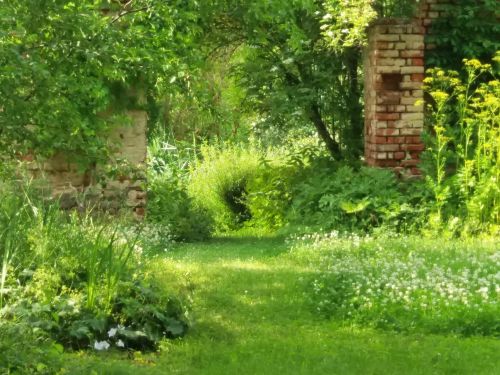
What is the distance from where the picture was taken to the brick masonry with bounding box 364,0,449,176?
1105 centimetres

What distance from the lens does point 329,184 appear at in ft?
37.3

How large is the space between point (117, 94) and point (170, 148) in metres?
5.16

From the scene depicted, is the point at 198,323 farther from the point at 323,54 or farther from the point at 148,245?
the point at 323,54

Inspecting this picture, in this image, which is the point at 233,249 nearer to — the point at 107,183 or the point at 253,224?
the point at 107,183

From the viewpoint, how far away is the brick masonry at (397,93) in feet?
36.3

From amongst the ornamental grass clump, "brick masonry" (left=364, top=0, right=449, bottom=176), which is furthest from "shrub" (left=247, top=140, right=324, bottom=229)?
the ornamental grass clump

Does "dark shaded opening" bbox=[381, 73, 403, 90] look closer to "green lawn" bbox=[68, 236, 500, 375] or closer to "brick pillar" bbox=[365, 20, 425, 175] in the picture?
"brick pillar" bbox=[365, 20, 425, 175]

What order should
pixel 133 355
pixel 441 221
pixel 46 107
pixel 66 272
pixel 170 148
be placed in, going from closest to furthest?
pixel 46 107 → pixel 133 355 → pixel 66 272 → pixel 441 221 → pixel 170 148

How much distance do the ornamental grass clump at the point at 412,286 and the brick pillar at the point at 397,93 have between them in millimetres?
2181

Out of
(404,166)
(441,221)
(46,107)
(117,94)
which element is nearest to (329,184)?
(404,166)

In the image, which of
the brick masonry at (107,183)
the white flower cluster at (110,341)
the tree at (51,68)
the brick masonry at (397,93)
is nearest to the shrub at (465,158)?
the brick masonry at (397,93)

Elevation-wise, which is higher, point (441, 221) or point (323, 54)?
point (323, 54)

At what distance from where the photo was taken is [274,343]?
6387mm

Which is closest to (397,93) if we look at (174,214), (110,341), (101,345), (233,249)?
(233,249)
